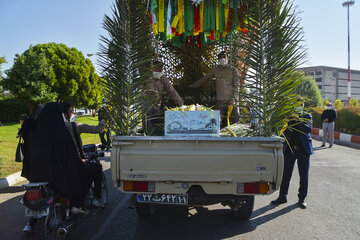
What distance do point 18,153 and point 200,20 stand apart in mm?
3645

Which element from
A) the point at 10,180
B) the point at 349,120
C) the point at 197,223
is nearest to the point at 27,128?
the point at 197,223

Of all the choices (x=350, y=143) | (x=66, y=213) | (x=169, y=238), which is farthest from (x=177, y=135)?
(x=350, y=143)

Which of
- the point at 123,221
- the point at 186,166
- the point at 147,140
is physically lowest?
the point at 123,221

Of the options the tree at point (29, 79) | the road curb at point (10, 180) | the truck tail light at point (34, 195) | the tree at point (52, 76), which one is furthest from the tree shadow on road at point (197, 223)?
the tree at point (29, 79)

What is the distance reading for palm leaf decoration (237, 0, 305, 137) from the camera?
3.58m

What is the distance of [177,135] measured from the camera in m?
3.23

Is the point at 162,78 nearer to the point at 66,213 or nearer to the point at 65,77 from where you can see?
the point at 66,213

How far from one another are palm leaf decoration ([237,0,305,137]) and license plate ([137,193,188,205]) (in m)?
1.29

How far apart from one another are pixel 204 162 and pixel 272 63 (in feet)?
5.51

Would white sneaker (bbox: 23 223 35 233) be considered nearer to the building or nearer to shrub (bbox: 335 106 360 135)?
shrub (bbox: 335 106 360 135)

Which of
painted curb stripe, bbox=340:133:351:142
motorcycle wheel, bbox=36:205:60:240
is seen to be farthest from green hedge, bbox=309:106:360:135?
motorcycle wheel, bbox=36:205:60:240

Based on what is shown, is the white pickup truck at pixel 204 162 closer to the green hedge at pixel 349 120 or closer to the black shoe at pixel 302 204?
the black shoe at pixel 302 204

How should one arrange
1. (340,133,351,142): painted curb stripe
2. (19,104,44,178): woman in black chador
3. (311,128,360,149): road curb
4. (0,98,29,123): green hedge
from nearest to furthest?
(19,104,44,178): woman in black chador
(311,128,360,149): road curb
(340,133,351,142): painted curb stripe
(0,98,29,123): green hedge

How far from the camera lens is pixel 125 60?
3.87 m
